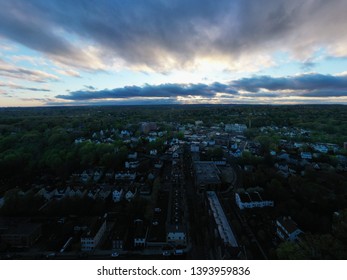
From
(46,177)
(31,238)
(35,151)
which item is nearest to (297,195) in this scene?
(31,238)

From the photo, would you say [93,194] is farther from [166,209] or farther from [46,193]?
[166,209]

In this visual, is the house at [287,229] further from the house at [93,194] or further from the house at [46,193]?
the house at [46,193]

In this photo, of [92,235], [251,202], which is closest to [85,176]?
[92,235]

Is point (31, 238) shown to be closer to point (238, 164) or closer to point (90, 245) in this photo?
point (90, 245)

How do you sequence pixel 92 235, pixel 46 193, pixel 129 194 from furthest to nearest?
1. pixel 46 193
2. pixel 129 194
3. pixel 92 235

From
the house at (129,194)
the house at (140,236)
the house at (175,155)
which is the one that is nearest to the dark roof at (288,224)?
the house at (140,236)

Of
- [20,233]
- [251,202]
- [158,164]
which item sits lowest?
[158,164]

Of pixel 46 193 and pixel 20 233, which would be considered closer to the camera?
pixel 20 233
